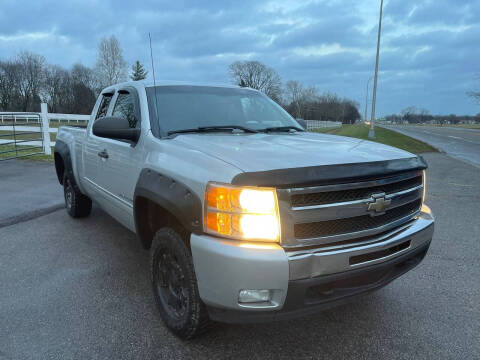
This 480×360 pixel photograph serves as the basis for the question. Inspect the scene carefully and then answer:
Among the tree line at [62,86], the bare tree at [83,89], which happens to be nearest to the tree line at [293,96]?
the tree line at [62,86]

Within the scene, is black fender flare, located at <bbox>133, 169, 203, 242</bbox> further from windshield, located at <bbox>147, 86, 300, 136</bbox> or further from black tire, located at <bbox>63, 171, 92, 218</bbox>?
black tire, located at <bbox>63, 171, 92, 218</bbox>

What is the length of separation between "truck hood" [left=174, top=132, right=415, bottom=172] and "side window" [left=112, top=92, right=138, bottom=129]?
766mm

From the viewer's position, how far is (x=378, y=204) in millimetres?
2176

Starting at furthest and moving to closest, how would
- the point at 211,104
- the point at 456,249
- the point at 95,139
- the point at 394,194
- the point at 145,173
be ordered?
the point at 456,249 < the point at 95,139 < the point at 211,104 < the point at 145,173 < the point at 394,194

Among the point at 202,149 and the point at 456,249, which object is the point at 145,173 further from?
the point at 456,249

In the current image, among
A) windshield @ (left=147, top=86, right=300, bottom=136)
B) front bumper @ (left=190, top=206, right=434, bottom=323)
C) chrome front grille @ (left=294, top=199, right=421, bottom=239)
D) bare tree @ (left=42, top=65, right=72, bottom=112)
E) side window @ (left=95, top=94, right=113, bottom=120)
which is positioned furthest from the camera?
bare tree @ (left=42, top=65, right=72, bottom=112)

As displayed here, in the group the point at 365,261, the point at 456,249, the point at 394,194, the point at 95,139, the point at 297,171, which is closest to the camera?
the point at 297,171

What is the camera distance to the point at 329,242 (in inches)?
80.4

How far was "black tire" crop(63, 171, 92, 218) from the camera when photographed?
4.90 metres

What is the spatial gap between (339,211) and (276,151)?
1.80ft

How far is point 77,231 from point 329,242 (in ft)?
12.2

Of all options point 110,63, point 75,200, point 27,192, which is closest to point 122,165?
point 75,200

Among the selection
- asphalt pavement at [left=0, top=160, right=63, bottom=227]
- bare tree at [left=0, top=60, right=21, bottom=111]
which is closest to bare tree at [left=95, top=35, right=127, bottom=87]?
bare tree at [left=0, top=60, right=21, bottom=111]

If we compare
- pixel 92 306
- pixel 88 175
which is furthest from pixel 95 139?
pixel 92 306
